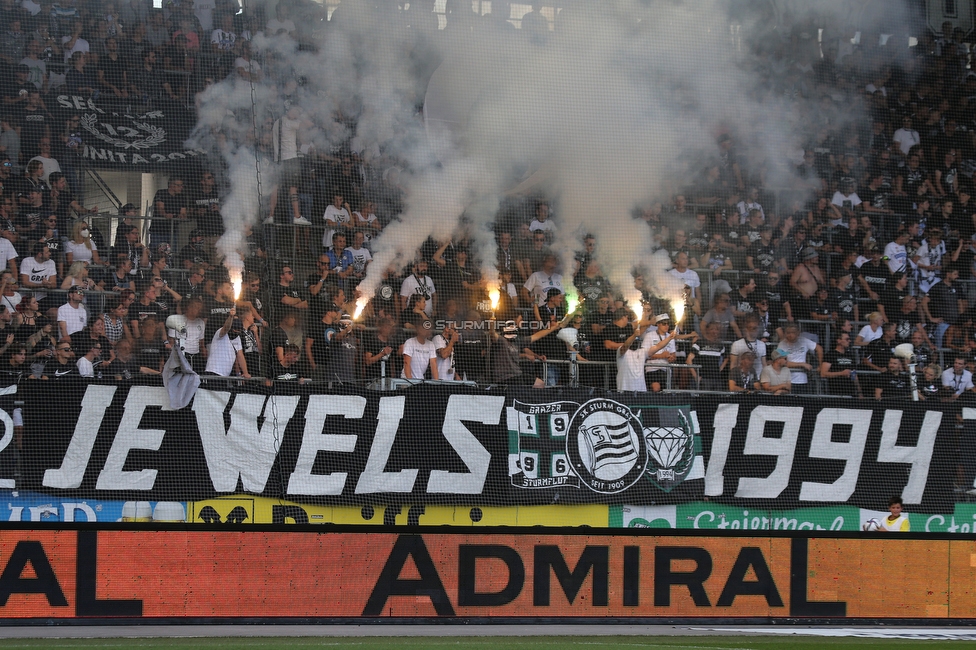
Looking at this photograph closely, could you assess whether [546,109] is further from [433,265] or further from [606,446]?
[606,446]

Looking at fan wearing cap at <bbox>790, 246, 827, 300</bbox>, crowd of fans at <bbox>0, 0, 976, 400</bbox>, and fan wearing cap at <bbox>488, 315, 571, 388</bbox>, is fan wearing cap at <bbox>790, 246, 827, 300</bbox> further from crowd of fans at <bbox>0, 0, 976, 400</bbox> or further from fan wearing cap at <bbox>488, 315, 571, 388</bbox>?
fan wearing cap at <bbox>488, 315, 571, 388</bbox>

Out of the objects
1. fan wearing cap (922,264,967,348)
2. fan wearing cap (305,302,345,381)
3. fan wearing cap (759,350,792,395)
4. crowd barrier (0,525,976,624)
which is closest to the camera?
crowd barrier (0,525,976,624)

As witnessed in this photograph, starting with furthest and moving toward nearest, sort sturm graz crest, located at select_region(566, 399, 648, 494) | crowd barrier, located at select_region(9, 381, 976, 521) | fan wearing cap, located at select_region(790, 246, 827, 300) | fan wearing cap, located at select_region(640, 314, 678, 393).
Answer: fan wearing cap, located at select_region(790, 246, 827, 300), fan wearing cap, located at select_region(640, 314, 678, 393), sturm graz crest, located at select_region(566, 399, 648, 494), crowd barrier, located at select_region(9, 381, 976, 521)

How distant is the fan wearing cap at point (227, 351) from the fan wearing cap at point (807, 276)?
5093 millimetres

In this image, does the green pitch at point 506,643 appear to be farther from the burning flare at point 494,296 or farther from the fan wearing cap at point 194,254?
the fan wearing cap at point 194,254

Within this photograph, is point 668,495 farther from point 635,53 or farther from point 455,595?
point 635,53

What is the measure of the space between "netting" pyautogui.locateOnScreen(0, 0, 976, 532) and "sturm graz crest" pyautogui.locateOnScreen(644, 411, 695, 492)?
0.10ft

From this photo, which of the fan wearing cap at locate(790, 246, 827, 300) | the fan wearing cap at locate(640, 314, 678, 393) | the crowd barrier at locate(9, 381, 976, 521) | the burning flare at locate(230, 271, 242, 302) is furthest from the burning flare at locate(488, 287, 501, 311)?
the fan wearing cap at locate(790, 246, 827, 300)

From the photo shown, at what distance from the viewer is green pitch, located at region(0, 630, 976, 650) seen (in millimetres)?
6020

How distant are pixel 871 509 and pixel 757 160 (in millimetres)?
4232

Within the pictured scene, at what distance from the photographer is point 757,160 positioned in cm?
1080

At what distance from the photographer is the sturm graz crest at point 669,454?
781cm

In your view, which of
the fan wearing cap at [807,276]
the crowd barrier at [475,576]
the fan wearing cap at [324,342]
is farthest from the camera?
the fan wearing cap at [807,276]

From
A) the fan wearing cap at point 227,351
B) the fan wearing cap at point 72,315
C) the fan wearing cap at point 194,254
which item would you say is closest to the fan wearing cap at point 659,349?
the fan wearing cap at point 227,351
